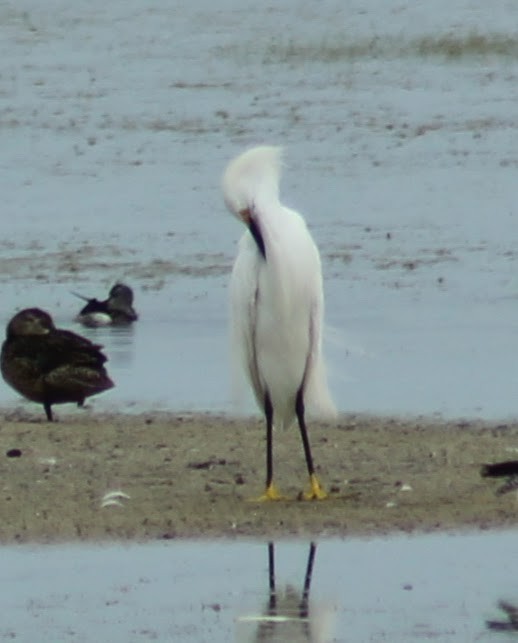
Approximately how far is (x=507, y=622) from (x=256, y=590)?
1.06 m

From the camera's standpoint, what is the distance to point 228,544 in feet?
33.1

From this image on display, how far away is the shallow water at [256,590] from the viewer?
838 centimetres

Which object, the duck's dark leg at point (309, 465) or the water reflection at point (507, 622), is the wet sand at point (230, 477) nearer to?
the duck's dark leg at point (309, 465)

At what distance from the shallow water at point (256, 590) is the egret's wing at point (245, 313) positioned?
66.9 inches

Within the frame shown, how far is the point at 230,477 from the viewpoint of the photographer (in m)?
11.9

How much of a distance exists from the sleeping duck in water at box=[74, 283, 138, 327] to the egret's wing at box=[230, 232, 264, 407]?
19.4 feet

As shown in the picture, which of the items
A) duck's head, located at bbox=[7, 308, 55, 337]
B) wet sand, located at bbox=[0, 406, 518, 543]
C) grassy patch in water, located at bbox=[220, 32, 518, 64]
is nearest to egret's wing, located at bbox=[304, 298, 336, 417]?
wet sand, located at bbox=[0, 406, 518, 543]

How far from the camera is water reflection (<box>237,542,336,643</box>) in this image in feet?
27.0

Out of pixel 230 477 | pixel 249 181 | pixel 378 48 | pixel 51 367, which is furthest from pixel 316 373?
pixel 378 48

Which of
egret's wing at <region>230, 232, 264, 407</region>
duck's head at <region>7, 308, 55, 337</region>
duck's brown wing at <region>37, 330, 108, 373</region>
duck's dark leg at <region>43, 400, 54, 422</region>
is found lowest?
duck's dark leg at <region>43, 400, 54, 422</region>

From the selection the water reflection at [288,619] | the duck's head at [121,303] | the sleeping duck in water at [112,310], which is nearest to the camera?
the water reflection at [288,619]

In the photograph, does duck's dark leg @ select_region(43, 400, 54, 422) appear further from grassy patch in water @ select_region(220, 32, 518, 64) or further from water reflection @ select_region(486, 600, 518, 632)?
grassy patch in water @ select_region(220, 32, 518, 64)

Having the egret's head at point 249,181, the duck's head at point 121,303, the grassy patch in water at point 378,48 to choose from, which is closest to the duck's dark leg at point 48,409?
the duck's head at point 121,303

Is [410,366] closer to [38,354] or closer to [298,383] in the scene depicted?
[38,354]
